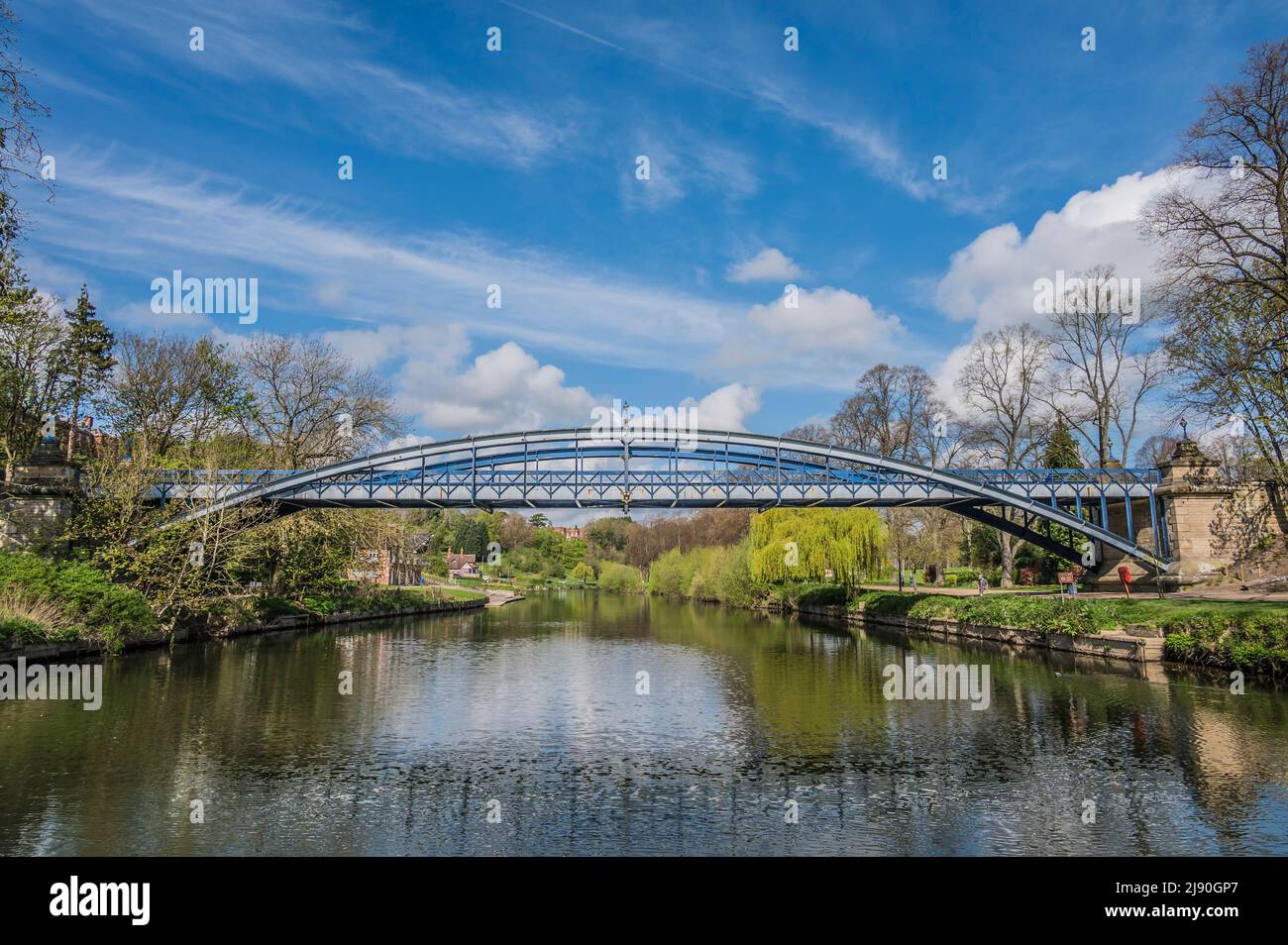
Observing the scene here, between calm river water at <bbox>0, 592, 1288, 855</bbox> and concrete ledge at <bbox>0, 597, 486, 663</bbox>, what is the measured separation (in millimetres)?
1310

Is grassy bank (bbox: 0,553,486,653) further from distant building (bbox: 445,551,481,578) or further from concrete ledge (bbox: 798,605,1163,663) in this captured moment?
distant building (bbox: 445,551,481,578)

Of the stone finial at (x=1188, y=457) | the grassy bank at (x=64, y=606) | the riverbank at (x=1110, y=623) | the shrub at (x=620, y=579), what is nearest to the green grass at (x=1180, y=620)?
the riverbank at (x=1110, y=623)

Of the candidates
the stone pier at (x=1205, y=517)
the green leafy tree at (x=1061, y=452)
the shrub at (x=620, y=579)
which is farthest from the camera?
the shrub at (x=620, y=579)

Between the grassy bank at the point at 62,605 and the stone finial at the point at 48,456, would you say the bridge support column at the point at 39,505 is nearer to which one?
the stone finial at the point at 48,456

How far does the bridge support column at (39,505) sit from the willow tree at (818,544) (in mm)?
33643

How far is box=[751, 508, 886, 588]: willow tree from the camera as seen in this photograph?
4303cm

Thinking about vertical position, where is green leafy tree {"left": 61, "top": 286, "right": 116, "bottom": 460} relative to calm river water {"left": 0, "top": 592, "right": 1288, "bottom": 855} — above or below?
above

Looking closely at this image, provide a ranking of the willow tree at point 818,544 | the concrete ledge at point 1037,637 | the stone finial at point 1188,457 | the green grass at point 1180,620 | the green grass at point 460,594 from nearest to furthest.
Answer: the green grass at point 1180,620 < the concrete ledge at point 1037,637 < the stone finial at point 1188,457 < the willow tree at point 818,544 < the green grass at point 460,594

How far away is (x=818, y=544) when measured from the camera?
145 feet

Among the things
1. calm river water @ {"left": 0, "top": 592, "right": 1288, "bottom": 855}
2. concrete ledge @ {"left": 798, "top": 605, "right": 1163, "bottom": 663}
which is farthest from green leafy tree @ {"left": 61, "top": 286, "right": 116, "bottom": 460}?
concrete ledge @ {"left": 798, "top": 605, "right": 1163, "bottom": 663}

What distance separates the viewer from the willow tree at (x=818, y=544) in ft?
141

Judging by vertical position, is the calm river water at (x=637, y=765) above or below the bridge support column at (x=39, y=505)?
below
